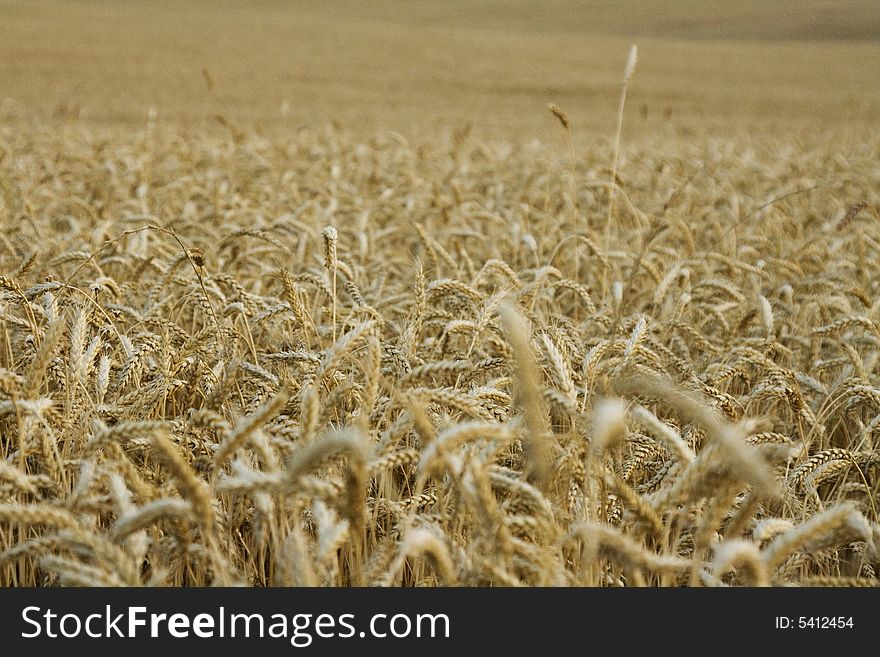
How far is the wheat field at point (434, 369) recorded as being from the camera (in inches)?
50.6

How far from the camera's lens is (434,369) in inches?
65.5

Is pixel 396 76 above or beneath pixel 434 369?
above

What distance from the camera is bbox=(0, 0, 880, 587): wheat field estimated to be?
1286 mm

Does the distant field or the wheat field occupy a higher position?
the distant field

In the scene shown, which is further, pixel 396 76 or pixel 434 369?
pixel 396 76

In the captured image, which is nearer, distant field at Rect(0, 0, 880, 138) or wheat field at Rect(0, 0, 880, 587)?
wheat field at Rect(0, 0, 880, 587)

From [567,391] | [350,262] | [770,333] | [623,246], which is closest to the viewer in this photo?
[567,391]

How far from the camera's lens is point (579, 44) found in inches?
1673

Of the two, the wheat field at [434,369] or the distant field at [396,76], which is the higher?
the distant field at [396,76]

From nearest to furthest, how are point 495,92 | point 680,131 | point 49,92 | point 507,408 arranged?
point 507,408, point 680,131, point 49,92, point 495,92

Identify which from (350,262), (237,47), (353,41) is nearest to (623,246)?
(350,262)

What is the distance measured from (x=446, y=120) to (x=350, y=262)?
709 inches

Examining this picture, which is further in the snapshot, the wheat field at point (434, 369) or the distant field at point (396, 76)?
the distant field at point (396, 76)
